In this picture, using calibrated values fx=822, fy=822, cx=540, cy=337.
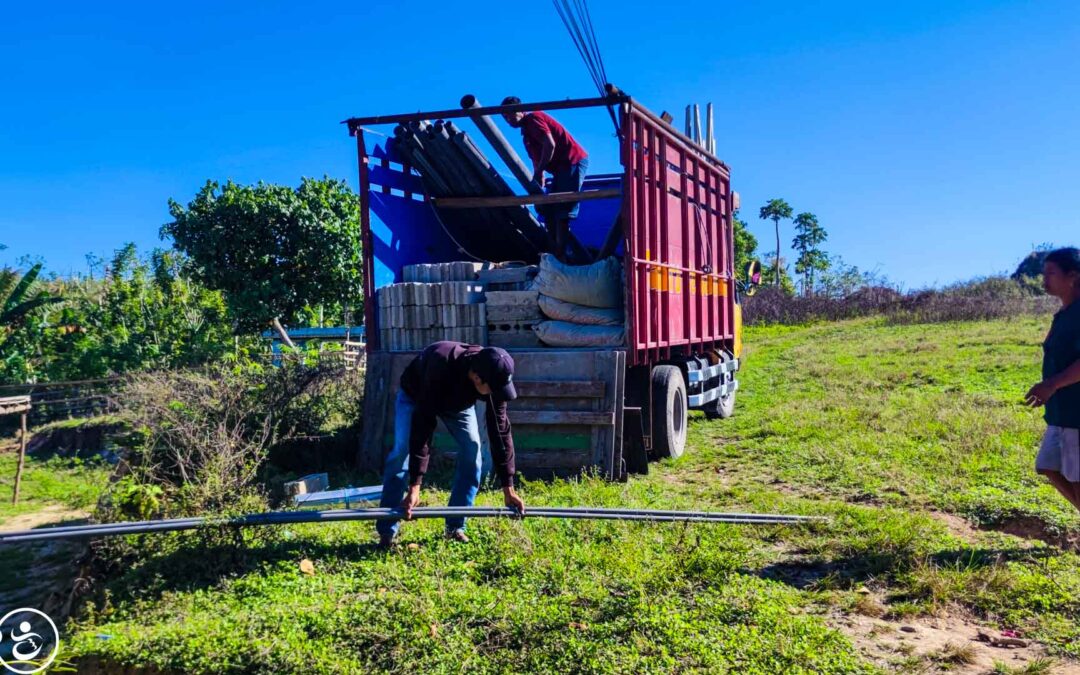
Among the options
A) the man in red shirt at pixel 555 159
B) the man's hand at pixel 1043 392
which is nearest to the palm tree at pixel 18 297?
the man in red shirt at pixel 555 159

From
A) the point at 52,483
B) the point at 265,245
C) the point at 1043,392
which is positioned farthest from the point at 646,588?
the point at 265,245

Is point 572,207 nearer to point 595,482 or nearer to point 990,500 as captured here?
point 595,482

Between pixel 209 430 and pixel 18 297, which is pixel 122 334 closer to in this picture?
pixel 18 297

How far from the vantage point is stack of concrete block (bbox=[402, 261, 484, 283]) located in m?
8.00

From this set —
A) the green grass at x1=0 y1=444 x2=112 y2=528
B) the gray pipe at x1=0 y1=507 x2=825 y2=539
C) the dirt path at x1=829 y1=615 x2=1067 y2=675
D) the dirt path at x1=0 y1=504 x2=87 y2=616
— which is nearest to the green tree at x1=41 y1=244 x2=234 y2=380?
the green grass at x1=0 y1=444 x2=112 y2=528

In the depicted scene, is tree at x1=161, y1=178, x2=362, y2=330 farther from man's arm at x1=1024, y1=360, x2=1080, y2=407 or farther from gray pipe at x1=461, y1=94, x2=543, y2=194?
man's arm at x1=1024, y1=360, x2=1080, y2=407

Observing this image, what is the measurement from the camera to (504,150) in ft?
28.3

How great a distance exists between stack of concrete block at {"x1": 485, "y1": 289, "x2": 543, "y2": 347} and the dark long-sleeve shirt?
2.75m

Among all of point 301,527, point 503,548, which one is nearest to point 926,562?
point 503,548

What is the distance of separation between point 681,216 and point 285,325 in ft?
39.7

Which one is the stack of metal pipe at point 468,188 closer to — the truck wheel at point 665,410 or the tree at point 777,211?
the truck wheel at point 665,410

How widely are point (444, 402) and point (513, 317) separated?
290cm

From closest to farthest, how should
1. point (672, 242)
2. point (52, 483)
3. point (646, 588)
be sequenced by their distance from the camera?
point (646, 588), point (672, 242), point (52, 483)

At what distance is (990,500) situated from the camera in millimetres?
6188
